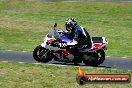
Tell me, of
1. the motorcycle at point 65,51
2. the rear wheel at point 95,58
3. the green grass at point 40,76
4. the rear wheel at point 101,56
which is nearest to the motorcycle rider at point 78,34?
the motorcycle at point 65,51

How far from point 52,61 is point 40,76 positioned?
343cm

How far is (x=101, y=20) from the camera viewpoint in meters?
39.1

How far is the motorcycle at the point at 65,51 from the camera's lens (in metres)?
21.1

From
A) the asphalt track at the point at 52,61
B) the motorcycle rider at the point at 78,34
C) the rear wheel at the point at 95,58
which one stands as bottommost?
the asphalt track at the point at 52,61

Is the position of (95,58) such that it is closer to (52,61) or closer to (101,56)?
(101,56)

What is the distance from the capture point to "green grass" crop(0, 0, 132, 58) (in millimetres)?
28094

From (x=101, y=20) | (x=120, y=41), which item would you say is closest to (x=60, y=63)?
(x=120, y=41)

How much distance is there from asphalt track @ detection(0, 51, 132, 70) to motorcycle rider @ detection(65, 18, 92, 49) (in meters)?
1.40

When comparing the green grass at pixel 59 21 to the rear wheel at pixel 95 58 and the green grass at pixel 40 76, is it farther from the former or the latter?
the green grass at pixel 40 76

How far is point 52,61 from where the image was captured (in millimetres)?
21875

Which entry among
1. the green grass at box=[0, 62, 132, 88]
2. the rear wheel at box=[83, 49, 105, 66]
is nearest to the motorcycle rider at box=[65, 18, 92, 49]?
the rear wheel at box=[83, 49, 105, 66]

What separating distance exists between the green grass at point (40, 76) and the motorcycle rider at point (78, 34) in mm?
1349

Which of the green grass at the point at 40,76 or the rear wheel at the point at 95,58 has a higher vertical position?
the rear wheel at the point at 95,58

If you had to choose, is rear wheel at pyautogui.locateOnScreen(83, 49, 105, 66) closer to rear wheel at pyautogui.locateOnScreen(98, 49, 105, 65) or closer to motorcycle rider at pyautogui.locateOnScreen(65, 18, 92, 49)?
rear wheel at pyautogui.locateOnScreen(98, 49, 105, 65)
